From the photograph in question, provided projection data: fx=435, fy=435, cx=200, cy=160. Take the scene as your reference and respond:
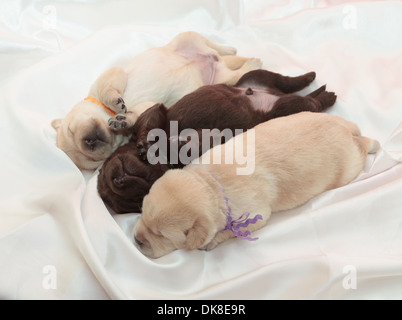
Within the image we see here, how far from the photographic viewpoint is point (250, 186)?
5.45 ft

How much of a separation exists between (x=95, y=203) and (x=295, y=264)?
82cm

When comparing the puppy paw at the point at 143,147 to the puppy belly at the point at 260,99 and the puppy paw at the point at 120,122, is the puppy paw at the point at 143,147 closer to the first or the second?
the puppy paw at the point at 120,122

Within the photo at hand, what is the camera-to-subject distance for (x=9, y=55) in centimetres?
262

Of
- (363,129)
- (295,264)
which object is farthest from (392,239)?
(363,129)

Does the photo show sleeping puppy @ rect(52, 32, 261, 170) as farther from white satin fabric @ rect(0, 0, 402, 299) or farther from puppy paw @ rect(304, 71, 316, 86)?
puppy paw @ rect(304, 71, 316, 86)

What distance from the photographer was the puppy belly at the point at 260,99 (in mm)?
2061

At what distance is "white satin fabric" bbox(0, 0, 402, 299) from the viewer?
1558 millimetres

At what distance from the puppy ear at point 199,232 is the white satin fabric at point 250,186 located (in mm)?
99

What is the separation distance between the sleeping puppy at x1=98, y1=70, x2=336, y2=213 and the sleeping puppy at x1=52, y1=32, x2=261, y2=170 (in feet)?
0.41

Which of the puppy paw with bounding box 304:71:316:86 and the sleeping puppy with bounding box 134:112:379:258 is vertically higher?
the puppy paw with bounding box 304:71:316:86

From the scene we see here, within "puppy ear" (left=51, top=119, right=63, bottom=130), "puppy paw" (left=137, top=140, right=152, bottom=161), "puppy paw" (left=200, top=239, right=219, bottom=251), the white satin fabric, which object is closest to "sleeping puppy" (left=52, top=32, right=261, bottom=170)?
"puppy ear" (left=51, top=119, right=63, bottom=130)

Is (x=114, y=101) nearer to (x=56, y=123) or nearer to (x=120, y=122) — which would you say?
(x=120, y=122)
